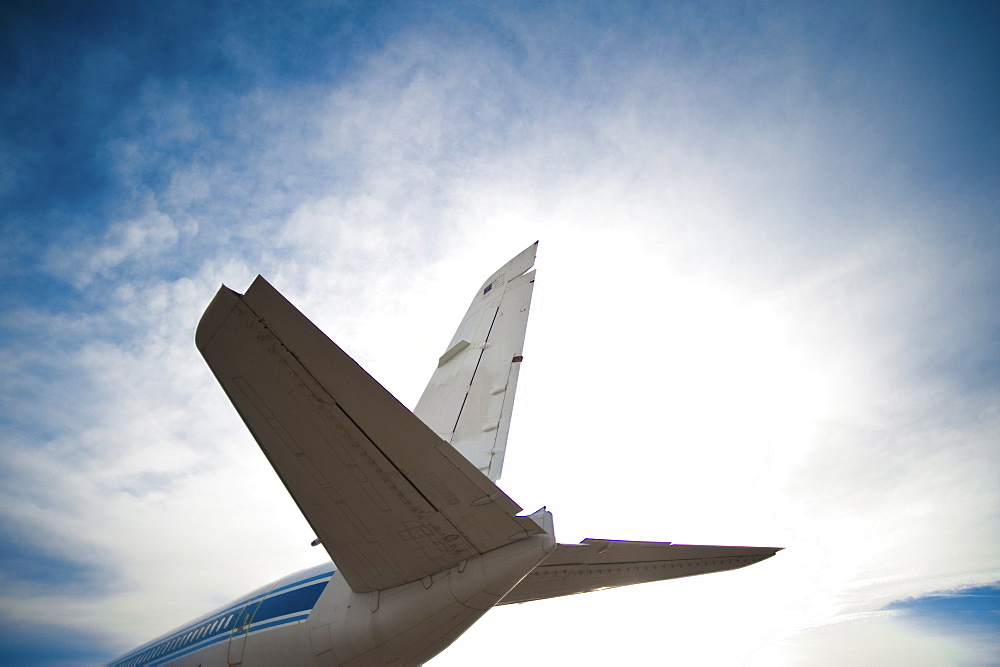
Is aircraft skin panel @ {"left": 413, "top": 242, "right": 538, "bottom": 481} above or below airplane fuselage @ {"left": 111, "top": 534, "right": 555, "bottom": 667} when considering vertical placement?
above

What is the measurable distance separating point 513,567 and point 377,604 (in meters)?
1.49

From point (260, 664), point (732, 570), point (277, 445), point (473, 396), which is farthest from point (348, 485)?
point (732, 570)

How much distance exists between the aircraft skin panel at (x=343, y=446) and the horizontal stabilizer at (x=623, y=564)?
164 cm

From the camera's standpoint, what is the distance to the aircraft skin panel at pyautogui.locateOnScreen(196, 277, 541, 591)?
110 inches

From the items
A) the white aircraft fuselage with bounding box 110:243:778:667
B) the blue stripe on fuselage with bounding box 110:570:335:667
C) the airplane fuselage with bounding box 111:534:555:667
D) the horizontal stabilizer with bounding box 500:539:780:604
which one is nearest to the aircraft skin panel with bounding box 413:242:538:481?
the white aircraft fuselage with bounding box 110:243:778:667

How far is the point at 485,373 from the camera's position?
622cm

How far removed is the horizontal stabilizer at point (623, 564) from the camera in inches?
190

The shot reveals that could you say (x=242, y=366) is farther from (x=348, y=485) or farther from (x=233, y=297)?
(x=348, y=485)

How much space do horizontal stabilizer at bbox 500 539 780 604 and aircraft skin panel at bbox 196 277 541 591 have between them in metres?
1.64

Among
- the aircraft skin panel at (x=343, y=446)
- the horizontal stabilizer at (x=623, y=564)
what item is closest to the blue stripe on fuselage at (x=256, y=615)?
the aircraft skin panel at (x=343, y=446)

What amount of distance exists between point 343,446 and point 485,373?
3221 mm

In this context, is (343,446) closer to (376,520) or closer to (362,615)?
(376,520)

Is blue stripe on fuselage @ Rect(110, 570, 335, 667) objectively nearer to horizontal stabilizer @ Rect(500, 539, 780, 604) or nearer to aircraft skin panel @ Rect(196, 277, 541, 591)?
aircraft skin panel @ Rect(196, 277, 541, 591)

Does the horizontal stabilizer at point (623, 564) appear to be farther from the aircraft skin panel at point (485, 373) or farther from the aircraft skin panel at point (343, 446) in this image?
the aircraft skin panel at point (343, 446)
